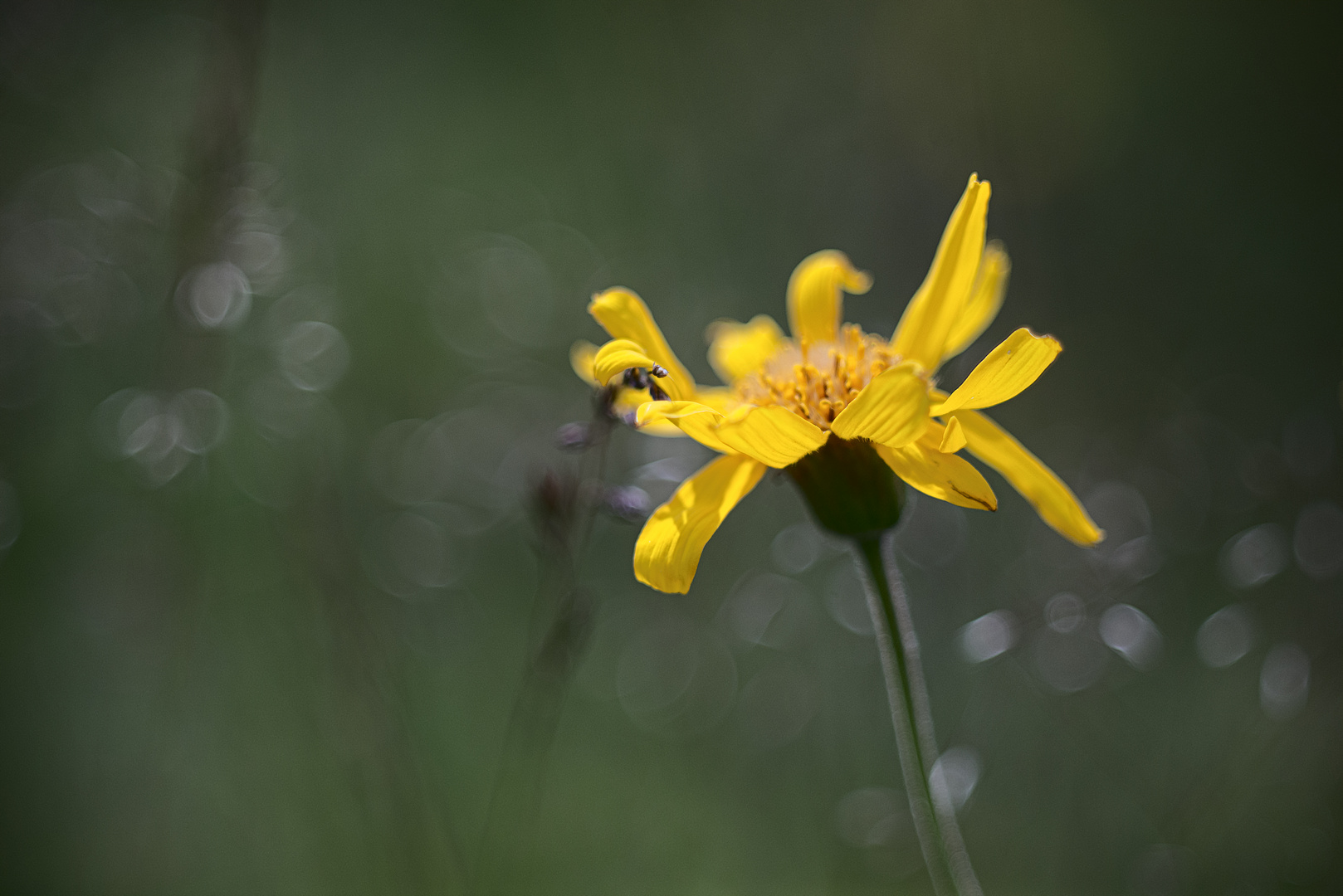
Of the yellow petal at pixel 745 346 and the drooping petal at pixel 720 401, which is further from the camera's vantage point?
the yellow petal at pixel 745 346

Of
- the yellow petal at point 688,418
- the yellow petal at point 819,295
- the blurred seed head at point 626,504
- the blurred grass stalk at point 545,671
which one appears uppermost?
the yellow petal at point 819,295

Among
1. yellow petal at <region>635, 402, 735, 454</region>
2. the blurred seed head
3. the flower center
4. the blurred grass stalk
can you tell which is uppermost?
the flower center

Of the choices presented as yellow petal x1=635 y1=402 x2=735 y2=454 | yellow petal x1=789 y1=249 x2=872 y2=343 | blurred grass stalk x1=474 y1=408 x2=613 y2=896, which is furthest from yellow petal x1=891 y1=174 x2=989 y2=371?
blurred grass stalk x1=474 y1=408 x2=613 y2=896

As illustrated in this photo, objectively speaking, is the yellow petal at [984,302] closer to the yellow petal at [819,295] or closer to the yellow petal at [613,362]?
the yellow petal at [819,295]

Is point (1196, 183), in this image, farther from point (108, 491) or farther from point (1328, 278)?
point (108, 491)

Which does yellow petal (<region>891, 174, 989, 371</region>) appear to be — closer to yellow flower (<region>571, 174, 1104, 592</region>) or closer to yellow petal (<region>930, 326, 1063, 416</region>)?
yellow flower (<region>571, 174, 1104, 592</region>)

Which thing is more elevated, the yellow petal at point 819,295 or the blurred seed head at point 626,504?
the yellow petal at point 819,295

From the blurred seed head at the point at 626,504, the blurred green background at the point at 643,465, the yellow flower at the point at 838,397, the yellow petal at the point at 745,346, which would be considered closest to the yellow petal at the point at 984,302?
the yellow flower at the point at 838,397
